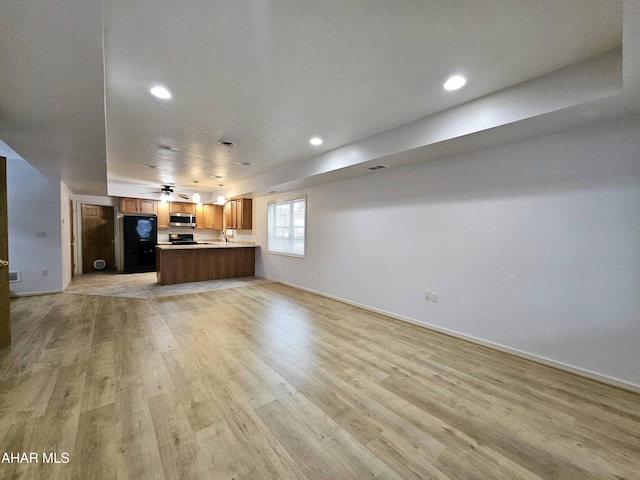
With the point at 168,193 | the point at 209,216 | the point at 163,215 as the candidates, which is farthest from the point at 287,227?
the point at 163,215

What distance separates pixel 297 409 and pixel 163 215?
824cm

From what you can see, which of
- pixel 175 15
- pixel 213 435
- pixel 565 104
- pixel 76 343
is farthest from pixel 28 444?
pixel 565 104

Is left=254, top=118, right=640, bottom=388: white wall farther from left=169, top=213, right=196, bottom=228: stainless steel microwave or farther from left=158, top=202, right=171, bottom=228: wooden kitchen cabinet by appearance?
left=158, top=202, right=171, bottom=228: wooden kitchen cabinet

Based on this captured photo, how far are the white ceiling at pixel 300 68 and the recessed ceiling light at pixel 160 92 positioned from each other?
0.06 m

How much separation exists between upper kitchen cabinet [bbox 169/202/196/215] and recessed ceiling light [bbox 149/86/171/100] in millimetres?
6754

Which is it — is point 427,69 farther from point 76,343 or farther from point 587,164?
point 76,343

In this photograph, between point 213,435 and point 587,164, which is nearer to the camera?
point 213,435

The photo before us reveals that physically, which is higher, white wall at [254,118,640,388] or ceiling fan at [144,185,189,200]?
ceiling fan at [144,185,189,200]

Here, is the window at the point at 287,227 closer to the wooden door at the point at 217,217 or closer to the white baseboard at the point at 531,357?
the white baseboard at the point at 531,357

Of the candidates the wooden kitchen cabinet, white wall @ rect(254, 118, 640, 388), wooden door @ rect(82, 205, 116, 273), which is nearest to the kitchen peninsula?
the wooden kitchen cabinet

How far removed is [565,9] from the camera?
1505 millimetres

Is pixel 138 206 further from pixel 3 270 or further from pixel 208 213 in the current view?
pixel 3 270

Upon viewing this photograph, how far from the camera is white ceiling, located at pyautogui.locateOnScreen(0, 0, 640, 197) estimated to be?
1.49 m

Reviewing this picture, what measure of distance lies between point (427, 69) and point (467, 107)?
813 mm
